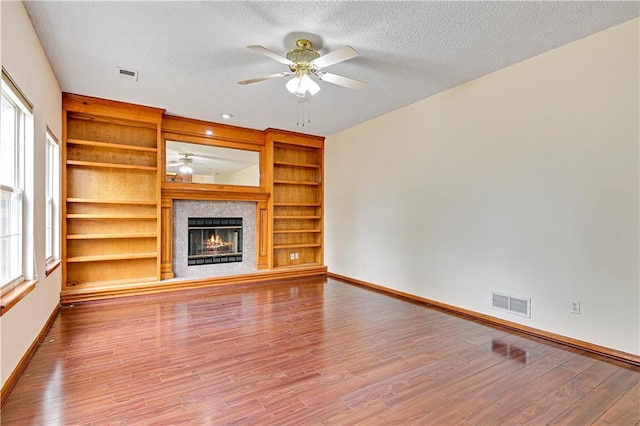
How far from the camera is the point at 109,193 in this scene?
459 cm

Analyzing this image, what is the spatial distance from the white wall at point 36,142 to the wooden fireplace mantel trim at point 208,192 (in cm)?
162

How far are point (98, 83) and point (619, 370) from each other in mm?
5614

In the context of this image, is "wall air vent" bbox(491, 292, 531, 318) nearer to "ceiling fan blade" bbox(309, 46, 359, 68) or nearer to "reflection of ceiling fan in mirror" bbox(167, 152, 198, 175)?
"ceiling fan blade" bbox(309, 46, 359, 68)

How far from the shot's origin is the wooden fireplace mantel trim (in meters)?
4.98

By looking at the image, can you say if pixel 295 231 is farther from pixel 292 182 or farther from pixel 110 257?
pixel 110 257

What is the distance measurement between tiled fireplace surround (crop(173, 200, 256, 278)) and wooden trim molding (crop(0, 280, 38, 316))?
2.54 m

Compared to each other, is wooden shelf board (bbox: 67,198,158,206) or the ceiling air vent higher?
the ceiling air vent

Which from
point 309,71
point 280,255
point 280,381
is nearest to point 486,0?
point 309,71

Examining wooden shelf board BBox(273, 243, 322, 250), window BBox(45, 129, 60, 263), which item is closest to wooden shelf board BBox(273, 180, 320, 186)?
wooden shelf board BBox(273, 243, 322, 250)

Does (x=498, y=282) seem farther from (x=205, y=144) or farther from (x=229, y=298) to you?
(x=205, y=144)

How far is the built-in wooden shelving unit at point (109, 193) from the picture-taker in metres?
4.29

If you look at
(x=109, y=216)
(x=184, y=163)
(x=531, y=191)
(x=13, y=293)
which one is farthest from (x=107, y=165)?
(x=531, y=191)

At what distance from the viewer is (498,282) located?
349cm

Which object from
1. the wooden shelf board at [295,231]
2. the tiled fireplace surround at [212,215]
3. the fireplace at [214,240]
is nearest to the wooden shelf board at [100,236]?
the tiled fireplace surround at [212,215]
